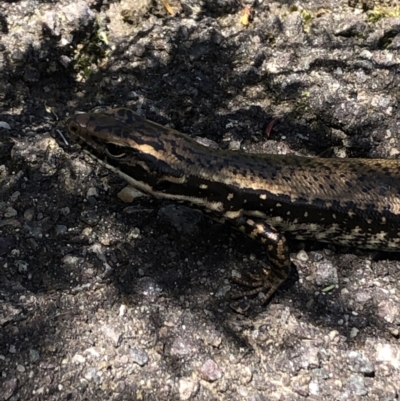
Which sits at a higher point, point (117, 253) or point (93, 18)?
point (93, 18)

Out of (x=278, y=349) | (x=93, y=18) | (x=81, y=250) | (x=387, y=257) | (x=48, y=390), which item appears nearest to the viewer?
(x=48, y=390)

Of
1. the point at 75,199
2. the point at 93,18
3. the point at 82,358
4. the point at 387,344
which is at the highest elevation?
the point at 93,18

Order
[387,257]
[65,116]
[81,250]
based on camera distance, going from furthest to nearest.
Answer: [65,116], [387,257], [81,250]

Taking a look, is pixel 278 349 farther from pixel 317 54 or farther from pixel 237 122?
pixel 317 54

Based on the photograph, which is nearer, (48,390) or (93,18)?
(48,390)

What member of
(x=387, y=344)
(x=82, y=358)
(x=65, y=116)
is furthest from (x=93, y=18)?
(x=387, y=344)

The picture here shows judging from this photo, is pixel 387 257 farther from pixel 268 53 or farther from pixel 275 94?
pixel 268 53

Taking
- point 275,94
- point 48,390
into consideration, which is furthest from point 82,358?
point 275,94
